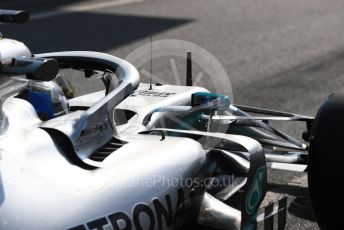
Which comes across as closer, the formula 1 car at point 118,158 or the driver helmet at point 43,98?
the formula 1 car at point 118,158

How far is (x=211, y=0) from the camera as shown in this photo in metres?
11.6

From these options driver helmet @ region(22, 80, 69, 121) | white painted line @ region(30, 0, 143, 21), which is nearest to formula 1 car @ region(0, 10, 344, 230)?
driver helmet @ region(22, 80, 69, 121)

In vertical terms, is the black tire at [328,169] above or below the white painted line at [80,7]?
above

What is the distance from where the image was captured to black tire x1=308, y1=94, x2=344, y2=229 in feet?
9.39

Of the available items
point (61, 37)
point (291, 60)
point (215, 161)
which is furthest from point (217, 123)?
point (61, 37)

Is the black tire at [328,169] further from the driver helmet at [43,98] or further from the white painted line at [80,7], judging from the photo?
the white painted line at [80,7]

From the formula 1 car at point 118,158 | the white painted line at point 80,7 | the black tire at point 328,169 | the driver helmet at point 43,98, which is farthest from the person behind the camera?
the white painted line at point 80,7

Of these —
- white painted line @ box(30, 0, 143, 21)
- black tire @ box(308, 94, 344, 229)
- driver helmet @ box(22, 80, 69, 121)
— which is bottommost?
white painted line @ box(30, 0, 143, 21)

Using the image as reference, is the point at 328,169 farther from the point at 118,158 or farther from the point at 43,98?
the point at 43,98

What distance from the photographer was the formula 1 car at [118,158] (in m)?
2.27

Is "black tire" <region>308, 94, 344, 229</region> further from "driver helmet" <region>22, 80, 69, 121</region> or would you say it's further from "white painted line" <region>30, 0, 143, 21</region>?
"white painted line" <region>30, 0, 143, 21</region>

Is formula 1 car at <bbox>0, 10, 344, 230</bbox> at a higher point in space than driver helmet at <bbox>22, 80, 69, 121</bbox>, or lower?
lower

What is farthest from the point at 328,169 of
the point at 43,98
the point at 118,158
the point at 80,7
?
the point at 80,7

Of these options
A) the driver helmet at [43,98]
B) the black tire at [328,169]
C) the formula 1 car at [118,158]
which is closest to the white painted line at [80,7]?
the formula 1 car at [118,158]
